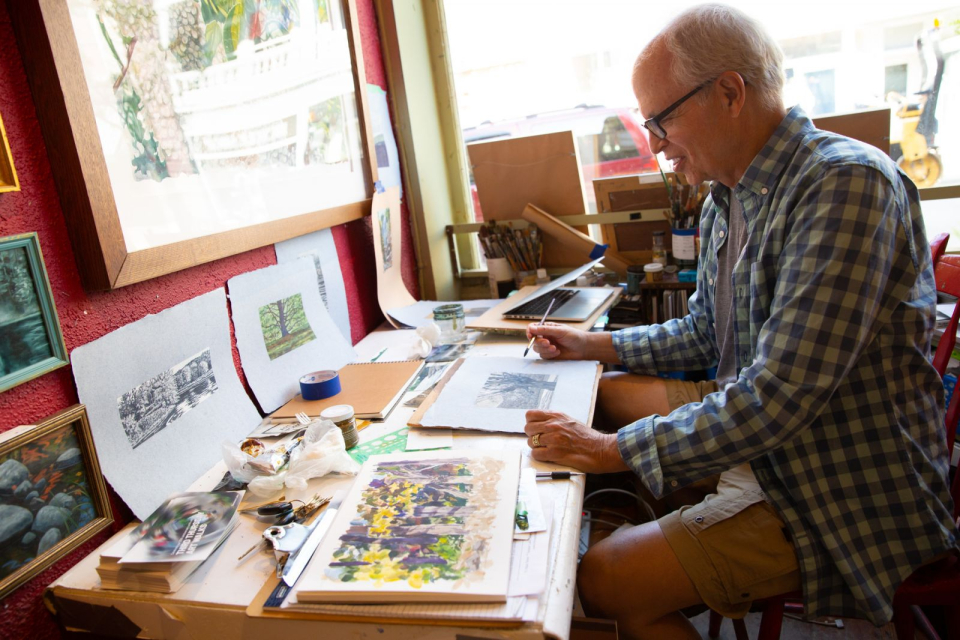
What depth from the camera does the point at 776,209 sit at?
100cm

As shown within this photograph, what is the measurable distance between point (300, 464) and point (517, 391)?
0.44 m

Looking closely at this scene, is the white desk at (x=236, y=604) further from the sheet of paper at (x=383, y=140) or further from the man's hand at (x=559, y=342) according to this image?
the sheet of paper at (x=383, y=140)

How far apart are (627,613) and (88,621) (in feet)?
2.57

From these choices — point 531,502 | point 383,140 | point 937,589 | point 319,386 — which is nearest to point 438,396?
point 319,386

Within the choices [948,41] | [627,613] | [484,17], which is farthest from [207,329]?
[948,41]

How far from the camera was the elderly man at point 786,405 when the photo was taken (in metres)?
0.87

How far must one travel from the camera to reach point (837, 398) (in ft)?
3.06

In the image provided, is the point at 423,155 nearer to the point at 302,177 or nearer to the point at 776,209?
the point at 302,177

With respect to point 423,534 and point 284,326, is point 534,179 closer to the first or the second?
point 284,326

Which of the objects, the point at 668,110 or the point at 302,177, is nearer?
the point at 668,110

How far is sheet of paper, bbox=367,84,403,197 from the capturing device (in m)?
1.93

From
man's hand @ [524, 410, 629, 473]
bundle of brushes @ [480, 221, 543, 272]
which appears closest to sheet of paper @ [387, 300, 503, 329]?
bundle of brushes @ [480, 221, 543, 272]

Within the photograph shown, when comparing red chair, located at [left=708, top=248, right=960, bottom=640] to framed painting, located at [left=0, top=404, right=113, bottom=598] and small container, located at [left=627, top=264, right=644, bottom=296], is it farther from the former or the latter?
framed painting, located at [left=0, top=404, right=113, bottom=598]

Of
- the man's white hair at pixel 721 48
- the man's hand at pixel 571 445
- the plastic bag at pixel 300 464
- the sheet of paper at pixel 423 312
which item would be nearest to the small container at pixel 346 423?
the plastic bag at pixel 300 464
